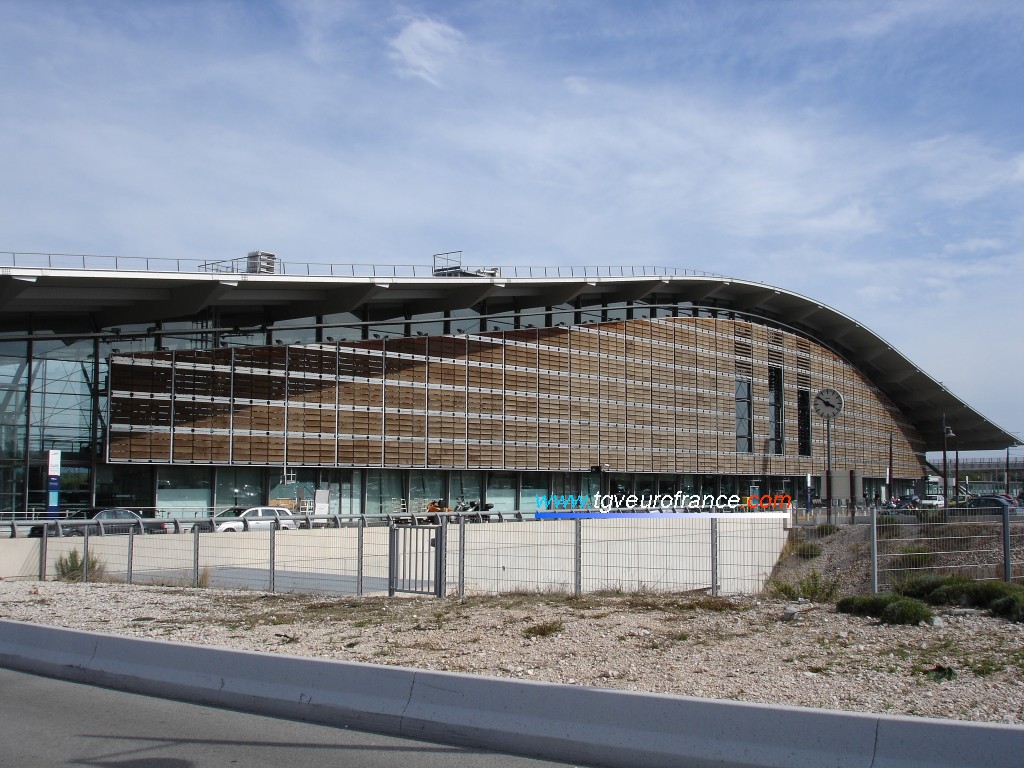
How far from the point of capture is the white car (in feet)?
110

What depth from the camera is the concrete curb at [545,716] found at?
20.8ft

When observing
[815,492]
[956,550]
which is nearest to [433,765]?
[956,550]

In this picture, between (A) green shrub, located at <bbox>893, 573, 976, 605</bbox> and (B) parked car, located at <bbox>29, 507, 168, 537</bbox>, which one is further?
(B) parked car, located at <bbox>29, 507, 168, 537</bbox>

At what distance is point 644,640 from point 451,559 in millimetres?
6847

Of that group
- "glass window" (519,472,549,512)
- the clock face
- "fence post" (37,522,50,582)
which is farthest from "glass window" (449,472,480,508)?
"fence post" (37,522,50,582)

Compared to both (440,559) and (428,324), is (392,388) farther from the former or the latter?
(440,559)

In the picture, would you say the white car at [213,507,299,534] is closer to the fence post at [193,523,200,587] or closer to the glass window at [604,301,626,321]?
the fence post at [193,523,200,587]

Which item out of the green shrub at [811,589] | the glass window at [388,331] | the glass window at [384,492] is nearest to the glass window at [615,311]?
the glass window at [388,331]

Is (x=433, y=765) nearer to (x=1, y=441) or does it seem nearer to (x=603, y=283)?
(x=1, y=441)

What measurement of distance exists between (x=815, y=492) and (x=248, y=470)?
49.2 meters

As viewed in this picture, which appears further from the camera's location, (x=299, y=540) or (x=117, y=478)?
(x=117, y=478)

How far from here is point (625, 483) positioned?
6034cm

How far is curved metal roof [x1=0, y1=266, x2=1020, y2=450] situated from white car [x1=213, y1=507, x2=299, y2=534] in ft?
25.5

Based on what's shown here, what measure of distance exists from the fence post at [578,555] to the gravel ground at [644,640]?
5.13ft
